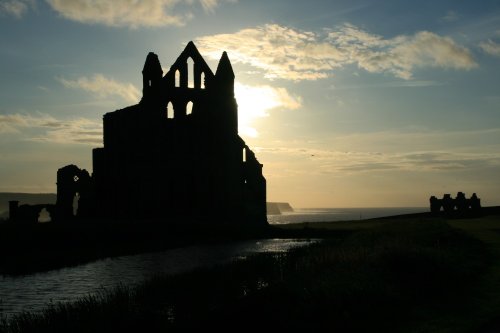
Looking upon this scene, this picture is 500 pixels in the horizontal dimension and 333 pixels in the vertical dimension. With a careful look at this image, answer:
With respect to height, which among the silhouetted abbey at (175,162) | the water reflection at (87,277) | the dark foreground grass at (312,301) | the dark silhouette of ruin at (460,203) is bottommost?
the water reflection at (87,277)

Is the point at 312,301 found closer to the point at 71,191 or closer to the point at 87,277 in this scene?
the point at 87,277

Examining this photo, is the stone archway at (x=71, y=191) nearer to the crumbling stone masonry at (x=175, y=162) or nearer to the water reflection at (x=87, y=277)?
the crumbling stone masonry at (x=175, y=162)

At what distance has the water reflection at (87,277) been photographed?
18141mm

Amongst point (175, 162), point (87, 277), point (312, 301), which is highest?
point (175, 162)

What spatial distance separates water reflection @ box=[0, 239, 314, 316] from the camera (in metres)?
18.1

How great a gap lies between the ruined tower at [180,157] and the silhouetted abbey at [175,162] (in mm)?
93

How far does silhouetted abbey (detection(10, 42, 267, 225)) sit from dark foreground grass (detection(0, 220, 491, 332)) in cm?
3673

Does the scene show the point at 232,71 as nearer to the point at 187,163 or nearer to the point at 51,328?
the point at 187,163

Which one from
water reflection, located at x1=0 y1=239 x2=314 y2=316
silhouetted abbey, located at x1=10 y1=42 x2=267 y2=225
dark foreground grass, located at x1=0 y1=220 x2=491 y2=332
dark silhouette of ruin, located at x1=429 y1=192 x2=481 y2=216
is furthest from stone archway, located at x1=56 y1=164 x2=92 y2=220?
dark foreground grass, located at x1=0 y1=220 x2=491 y2=332

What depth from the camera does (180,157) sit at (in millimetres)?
57281

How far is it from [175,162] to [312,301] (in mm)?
44879

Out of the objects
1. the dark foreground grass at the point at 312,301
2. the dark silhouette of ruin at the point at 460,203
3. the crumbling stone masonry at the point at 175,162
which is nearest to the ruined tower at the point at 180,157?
the crumbling stone masonry at the point at 175,162

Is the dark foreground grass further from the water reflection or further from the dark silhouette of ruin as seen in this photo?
the dark silhouette of ruin

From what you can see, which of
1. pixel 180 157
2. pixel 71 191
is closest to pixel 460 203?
pixel 180 157
